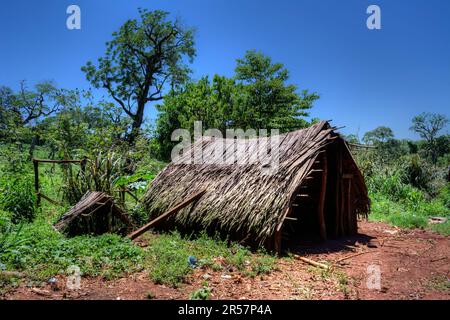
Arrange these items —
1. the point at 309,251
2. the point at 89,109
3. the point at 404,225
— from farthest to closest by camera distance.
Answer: the point at 89,109, the point at 404,225, the point at 309,251

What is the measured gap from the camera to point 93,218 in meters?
6.84

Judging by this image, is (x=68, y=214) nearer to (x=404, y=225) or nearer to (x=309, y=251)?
(x=309, y=251)

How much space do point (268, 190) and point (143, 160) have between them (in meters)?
6.58

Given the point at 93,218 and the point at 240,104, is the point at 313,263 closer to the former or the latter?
the point at 93,218

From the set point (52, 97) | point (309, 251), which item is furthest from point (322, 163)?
point (52, 97)

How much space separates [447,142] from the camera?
39.0 m

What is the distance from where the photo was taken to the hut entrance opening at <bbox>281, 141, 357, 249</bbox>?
311 inches

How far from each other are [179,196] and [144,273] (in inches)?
124

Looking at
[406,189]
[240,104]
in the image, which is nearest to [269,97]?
[240,104]

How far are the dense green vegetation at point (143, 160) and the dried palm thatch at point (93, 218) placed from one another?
0.43m

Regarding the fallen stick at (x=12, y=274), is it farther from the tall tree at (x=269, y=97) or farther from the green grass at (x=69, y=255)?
the tall tree at (x=269, y=97)

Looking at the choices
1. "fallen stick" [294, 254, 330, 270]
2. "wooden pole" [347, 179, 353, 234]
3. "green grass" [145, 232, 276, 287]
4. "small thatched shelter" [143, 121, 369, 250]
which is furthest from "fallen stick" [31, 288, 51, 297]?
"wooden pole" [347, 179, 353, 234]

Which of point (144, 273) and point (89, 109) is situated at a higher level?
point (89, 109)

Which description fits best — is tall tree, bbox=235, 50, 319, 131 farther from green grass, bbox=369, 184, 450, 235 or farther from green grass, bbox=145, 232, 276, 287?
green grass, bbox=145, 232, 276, 287
